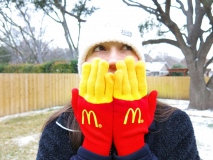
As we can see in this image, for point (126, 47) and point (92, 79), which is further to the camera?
point (126, 47)

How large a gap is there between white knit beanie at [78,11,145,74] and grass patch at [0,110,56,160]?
299cm

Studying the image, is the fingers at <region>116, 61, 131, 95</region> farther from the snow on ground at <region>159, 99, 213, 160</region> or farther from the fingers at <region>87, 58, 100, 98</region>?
the snow on ground at <region>159, 99, 213, 160</region>

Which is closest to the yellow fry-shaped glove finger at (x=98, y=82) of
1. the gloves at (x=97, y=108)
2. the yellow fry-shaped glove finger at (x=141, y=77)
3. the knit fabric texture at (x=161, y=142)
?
the gloves at (x=97, y=108)

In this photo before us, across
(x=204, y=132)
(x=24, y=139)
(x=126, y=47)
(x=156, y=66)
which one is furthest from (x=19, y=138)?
(x=156, y=66)

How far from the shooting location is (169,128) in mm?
1063

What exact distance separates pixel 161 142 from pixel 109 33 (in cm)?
57

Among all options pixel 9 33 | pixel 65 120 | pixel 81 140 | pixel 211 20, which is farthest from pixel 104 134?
pixel 9 33

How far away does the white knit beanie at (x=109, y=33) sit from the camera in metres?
1.16

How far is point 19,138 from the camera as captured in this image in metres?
4.75

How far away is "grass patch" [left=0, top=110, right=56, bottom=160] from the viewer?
382 centimetres

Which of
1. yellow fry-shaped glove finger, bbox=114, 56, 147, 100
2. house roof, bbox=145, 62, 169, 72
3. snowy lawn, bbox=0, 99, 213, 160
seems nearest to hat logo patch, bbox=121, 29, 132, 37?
yellow fry-shaped glove finger, bbox=114, 56, 147, 100

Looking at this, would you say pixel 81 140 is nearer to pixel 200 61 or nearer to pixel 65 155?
pixel 65 155

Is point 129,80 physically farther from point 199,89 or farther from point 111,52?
point 199,89

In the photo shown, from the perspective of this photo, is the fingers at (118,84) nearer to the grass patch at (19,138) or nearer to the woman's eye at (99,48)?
the woman's eye at (99,48)
